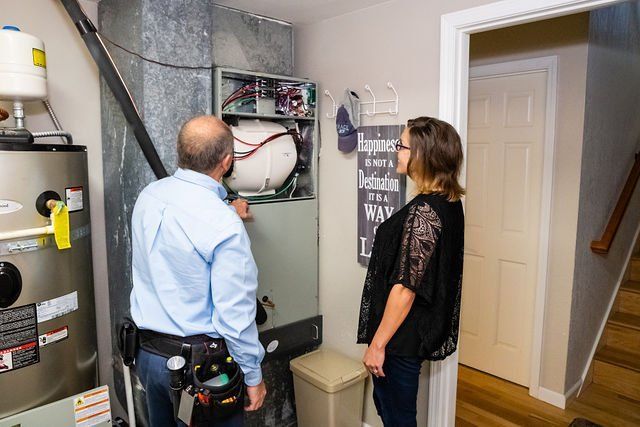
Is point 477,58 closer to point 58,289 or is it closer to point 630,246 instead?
point 630,246

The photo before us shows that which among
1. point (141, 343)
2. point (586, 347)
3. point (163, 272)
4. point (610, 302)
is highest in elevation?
point (163, 272)

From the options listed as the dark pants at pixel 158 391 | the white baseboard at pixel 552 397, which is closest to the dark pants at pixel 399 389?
the dark pants at pixel 158 391

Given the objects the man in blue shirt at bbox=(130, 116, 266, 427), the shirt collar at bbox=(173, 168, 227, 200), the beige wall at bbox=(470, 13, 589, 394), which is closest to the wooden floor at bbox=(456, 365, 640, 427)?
the beige wall at bbox=(470, 13, 589, 394)

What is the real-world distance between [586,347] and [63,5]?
11.5ft

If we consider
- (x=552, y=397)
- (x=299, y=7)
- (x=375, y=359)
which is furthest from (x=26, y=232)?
(x=552, y=397)

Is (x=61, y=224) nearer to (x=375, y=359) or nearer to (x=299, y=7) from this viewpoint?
(x=375, y=359)

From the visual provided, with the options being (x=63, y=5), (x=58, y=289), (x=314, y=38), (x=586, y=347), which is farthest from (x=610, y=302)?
(x=63, y=5)

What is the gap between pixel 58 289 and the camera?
5.89ft

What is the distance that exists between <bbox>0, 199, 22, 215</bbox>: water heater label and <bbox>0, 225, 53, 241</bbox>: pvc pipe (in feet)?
0.24

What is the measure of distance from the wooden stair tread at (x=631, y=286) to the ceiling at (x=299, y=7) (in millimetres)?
2613

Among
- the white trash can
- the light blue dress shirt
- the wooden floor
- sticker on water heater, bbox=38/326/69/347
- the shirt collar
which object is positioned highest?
the shirt collar

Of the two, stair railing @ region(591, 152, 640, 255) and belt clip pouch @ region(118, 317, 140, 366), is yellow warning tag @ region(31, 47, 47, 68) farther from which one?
stair railing @ region(591, 152, 640, 255)

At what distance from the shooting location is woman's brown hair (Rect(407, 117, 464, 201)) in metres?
1.69

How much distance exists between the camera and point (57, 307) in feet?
5.90
